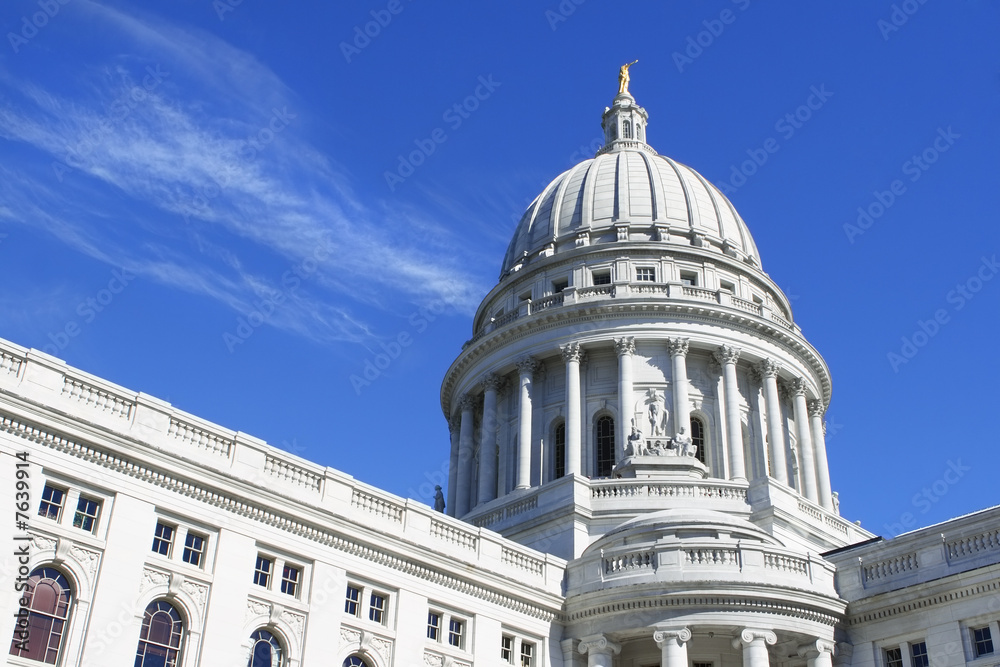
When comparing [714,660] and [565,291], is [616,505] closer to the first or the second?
[714,660]

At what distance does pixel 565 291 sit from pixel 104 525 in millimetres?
36374

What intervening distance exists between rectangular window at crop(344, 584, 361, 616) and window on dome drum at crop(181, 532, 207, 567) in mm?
5007

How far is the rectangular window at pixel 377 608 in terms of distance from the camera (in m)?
33.2

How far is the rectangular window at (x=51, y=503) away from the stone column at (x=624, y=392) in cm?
3169

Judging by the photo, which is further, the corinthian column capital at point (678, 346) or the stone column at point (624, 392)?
the corinthian column capital at point (678, 346)

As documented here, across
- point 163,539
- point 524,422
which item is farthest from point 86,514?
point 524,422

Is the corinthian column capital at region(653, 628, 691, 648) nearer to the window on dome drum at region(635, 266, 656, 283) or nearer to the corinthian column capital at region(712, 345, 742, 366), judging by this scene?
the corinthian column capital at region(712, 345, 742, 366)

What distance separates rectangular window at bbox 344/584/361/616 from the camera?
32.7 meters

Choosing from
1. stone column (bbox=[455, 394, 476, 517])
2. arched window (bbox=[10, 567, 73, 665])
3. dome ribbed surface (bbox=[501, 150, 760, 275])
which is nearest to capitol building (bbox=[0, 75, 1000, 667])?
arched window (bbox=[10, 567, 73, 665])

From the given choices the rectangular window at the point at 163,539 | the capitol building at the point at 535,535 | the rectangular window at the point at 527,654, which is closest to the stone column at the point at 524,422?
the capitol building at the point at 535,535

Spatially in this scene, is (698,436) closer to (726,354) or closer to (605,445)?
(726,354)

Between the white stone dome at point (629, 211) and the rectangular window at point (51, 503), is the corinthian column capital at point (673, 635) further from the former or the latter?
the white stone dome at point (629, 211)

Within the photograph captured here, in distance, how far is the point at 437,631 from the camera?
3472 cm

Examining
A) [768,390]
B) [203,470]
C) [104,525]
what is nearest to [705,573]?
[203,470]
